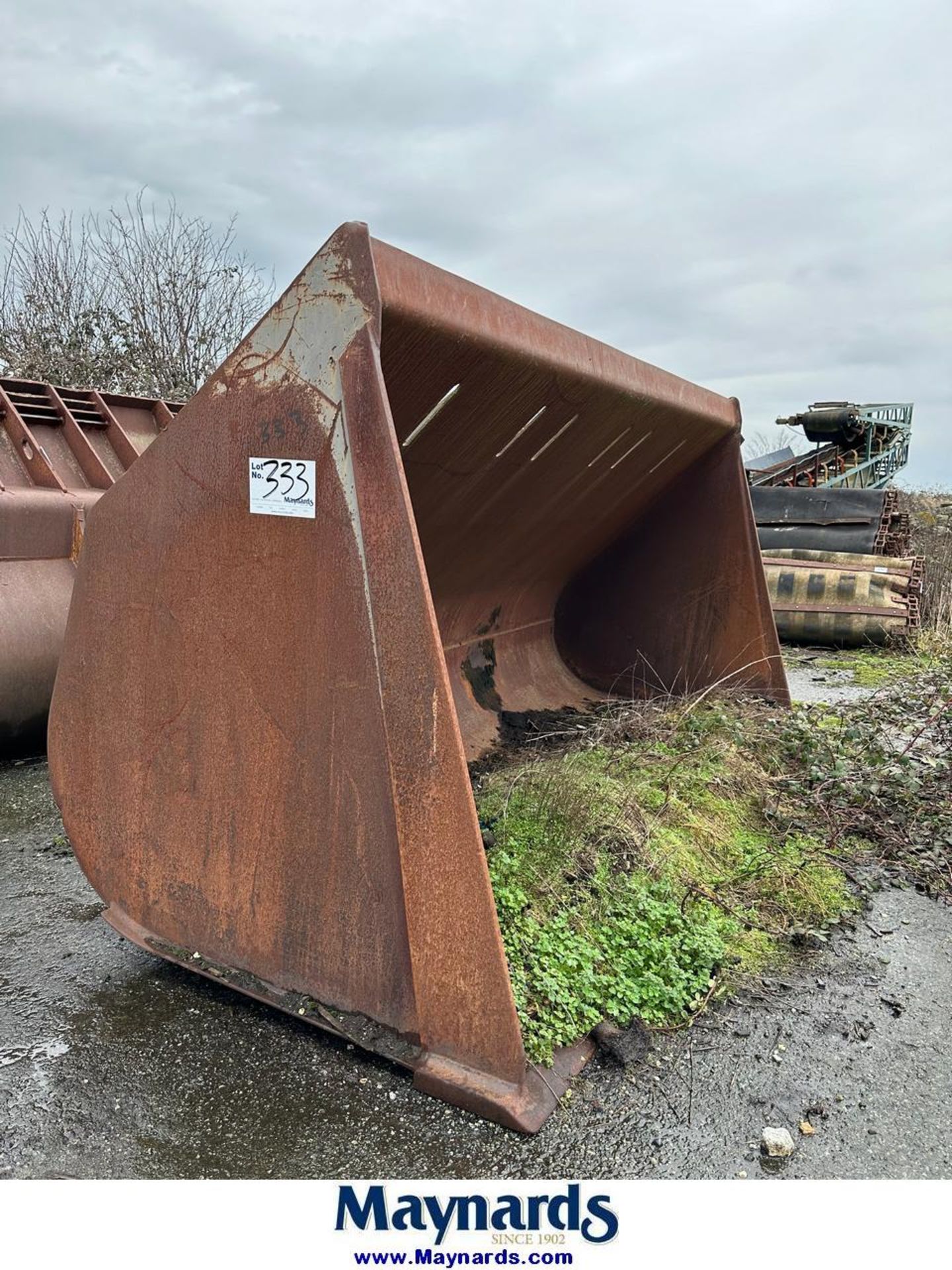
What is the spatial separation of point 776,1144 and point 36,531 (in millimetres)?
3838

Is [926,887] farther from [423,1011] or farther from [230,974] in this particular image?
[230,974]

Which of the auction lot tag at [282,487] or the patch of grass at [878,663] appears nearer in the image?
the auction lot tag at [282,487]

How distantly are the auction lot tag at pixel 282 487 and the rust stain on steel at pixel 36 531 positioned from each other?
2.26m

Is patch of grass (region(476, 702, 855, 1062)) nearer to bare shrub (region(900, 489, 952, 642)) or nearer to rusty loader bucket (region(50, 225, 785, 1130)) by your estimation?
rusty loader bucket (region(50, 225, 785, 1130))

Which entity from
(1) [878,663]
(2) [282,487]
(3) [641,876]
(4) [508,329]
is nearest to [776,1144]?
(3) [641,876]

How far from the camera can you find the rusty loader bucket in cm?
182

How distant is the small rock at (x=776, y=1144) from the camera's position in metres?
1.76

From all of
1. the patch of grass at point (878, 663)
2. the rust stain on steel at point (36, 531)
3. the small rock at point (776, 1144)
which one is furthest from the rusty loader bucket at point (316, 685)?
the patch of grass at point (878, 663)

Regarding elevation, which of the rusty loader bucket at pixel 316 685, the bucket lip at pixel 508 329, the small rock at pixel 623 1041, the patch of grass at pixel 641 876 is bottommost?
the small rock at pixel 623 1041

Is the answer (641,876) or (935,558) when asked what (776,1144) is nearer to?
(641,876)

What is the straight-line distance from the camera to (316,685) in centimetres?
195

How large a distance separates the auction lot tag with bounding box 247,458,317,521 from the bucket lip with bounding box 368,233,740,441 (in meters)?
0.38

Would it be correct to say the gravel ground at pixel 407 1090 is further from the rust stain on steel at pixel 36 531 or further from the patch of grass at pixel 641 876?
the rust stain on steel at pixel 36 531

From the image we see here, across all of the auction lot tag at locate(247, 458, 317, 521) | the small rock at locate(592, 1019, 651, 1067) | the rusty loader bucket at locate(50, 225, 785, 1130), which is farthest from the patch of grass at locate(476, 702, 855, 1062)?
the auction lot tag at locate(247, 458, 317, 521)
